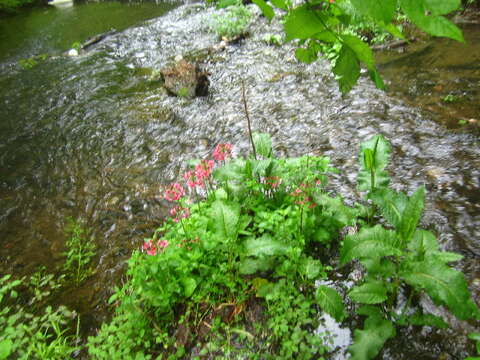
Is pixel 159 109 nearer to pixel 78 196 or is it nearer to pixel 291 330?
pixel 78 196

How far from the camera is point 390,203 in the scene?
2.41 metres

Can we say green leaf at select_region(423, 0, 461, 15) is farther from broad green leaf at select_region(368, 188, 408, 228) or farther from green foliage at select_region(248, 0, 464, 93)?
broad green leaf at select_region(368, 188, 408, 228)

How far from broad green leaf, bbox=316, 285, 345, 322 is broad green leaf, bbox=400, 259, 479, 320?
0.48 meters

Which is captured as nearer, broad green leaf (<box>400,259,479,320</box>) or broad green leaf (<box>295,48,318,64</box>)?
broad green leaf (<box>295,48,318,64</box>)

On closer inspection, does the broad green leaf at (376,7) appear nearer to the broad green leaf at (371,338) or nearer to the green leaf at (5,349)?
the broad green leaf at (371,338)

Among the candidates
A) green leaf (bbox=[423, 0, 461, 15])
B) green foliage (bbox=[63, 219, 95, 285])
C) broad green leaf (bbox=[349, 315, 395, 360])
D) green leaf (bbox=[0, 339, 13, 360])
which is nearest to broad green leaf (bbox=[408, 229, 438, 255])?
broad green leaf (bbox=[349, 315, 395, 360])

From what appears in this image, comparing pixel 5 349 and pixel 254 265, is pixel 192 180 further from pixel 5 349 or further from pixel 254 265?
pixel 5 349

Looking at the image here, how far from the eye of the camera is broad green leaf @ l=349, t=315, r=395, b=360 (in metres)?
1.96

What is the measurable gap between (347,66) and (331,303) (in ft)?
5.88

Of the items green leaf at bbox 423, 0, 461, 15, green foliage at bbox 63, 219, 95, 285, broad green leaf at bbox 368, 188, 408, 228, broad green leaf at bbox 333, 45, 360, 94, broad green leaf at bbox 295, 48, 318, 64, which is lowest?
green foliage at bbox 63, 219, 95, 285

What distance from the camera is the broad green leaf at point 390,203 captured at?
2342 mm

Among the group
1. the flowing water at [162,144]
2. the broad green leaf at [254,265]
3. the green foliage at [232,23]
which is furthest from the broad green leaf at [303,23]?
the green foliage at [232,23]

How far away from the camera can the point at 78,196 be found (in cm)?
452

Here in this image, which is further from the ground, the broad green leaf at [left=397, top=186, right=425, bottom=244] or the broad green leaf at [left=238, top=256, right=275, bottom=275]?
the broad green leaf at [left=397, top=186, right=425, bottom=244]
